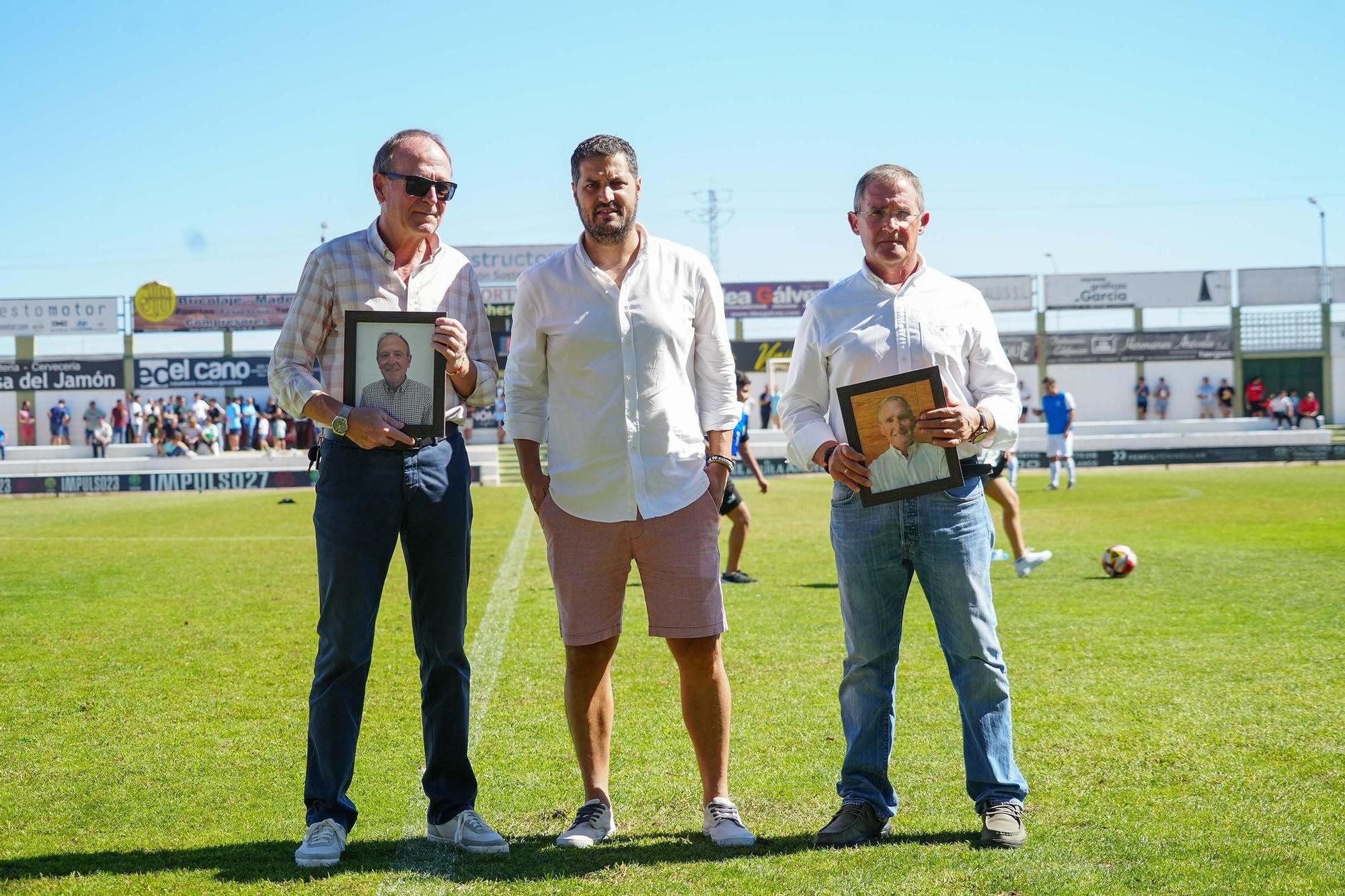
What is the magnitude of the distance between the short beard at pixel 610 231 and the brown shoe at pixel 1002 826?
2093 millimetres

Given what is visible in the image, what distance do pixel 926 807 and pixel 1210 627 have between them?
444 centimetres

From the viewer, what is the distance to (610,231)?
376 cm

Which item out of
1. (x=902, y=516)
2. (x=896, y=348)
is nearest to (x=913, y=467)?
(x=902, y=516)

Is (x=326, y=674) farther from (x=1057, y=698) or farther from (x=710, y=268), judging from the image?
(x=1057, y=698)

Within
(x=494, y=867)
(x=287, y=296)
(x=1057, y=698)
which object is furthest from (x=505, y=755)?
(x=287, y=296)

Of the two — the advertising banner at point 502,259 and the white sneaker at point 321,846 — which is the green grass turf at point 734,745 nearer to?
the white sneaker at point 321,846

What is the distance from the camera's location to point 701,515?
3895mm

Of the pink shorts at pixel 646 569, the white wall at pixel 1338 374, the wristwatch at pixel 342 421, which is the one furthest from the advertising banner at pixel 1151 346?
the wristwatch at pixel 342 421

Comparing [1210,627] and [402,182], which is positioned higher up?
[402,182]

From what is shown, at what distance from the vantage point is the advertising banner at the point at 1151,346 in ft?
163

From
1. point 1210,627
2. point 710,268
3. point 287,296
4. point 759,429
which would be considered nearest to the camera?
point 710,268

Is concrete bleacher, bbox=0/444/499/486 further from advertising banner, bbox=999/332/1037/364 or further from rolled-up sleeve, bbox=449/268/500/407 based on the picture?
rolled-up sleeve, bbox=449/268/500/407

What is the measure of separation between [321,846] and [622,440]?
4.96 ft

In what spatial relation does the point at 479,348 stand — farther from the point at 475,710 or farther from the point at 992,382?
the point at 475,710
